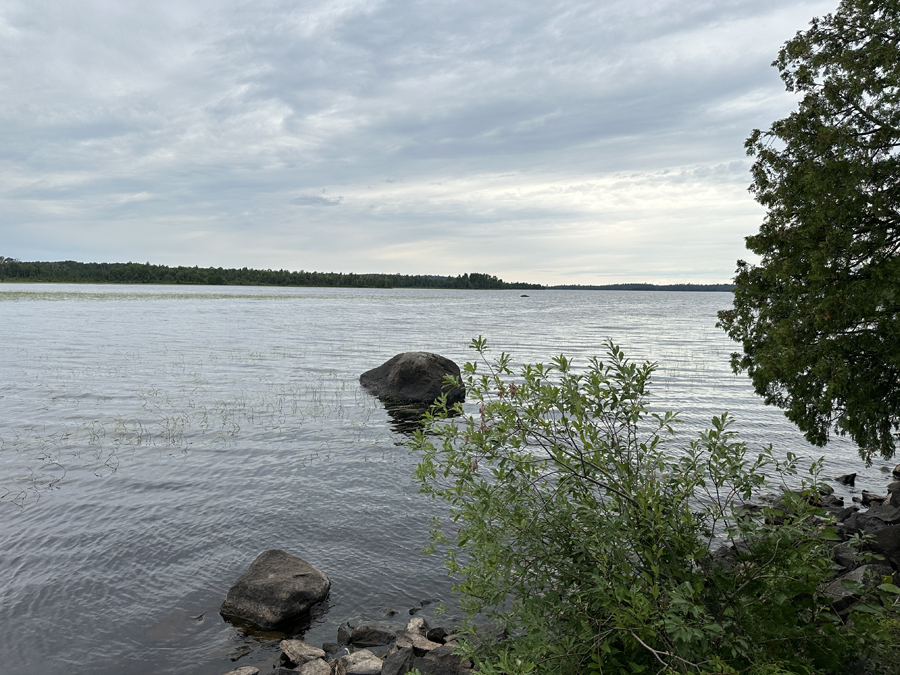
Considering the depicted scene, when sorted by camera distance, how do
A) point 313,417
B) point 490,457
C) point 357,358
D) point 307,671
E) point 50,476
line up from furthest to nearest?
point 357,358 < point 313,417 < point 50,476 < point 307,671 < point 490,457

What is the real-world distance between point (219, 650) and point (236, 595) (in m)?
0.96

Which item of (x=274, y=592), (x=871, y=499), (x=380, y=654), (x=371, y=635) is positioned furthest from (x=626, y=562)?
(x=871, y=499)

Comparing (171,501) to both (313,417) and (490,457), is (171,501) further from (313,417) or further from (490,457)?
(490,457)

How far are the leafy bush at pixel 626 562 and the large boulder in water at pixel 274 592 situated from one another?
3964mm

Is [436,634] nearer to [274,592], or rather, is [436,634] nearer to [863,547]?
[274,592]

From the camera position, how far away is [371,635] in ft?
25.2

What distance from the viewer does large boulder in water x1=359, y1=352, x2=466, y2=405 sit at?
75.8 ft

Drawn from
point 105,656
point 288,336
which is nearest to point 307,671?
point 105,656

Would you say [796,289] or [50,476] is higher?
[796,289]

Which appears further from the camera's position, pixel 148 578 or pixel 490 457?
Result: pixel 148 578

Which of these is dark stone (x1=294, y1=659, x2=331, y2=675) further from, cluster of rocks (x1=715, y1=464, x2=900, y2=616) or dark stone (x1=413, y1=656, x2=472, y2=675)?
cluster of rocks (x1=715, y1=464, x2=900, y2=616)

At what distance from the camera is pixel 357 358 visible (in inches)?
1361

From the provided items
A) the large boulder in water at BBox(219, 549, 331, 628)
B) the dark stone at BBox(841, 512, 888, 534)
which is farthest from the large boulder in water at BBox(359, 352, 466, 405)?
the dark stone at BBox(841, 512, 888, 534)

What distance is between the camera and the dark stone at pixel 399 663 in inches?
253
